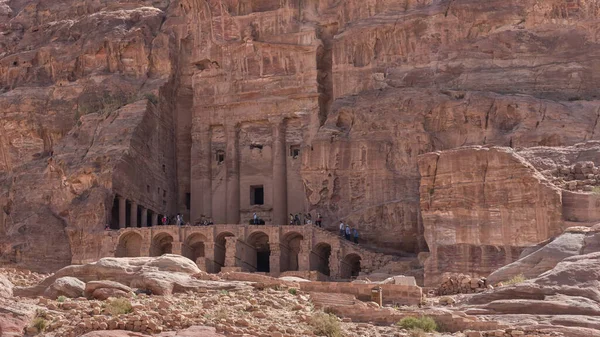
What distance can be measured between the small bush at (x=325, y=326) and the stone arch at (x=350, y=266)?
26.2 meters

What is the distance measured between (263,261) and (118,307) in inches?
Answer: 1315

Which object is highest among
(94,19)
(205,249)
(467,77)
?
(94,19)

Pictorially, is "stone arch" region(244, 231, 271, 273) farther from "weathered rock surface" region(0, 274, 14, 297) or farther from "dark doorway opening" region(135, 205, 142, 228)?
"weathered rock surface" region(0, 274, 14, 297)

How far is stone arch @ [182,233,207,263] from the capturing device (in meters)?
61.5

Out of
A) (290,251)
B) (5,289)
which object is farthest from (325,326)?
(290,251)

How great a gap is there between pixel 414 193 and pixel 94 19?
26653 millimetres

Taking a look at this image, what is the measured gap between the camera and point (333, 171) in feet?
202

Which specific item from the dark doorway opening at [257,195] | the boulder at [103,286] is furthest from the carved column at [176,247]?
the boulder at [103,286]

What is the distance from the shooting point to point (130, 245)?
62.6 meters

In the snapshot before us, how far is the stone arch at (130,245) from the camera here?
61.8 m

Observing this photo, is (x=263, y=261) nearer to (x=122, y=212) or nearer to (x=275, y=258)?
(x=275, y=258)

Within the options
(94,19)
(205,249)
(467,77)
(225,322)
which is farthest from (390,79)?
(225,322)

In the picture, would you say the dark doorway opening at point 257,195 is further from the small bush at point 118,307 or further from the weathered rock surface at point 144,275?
the small bush at point 118,307

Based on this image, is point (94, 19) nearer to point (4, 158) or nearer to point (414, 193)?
point (4, 158)
